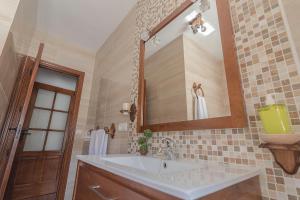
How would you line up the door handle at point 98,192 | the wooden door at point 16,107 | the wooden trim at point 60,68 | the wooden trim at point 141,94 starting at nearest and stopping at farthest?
the door handle at point 98,192 < the wooden trim at point 141,94 < the wooden door at point 16,107 < the wooden trim at point 60,68

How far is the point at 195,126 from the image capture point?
0.83 meters

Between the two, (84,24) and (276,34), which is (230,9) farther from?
(84,24)

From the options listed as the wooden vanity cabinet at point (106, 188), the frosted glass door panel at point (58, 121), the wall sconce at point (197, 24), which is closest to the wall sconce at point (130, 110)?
the wooden vanity cabinet at point (106, 188)

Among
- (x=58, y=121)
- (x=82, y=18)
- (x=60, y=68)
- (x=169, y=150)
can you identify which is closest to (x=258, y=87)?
(x=169, y=150)

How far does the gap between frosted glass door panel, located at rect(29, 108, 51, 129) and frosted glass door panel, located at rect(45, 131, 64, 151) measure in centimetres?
18

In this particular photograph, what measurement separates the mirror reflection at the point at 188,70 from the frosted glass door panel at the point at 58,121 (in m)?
2.04

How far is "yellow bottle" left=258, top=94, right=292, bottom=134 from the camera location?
0.49 meters

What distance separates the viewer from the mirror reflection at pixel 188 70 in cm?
82

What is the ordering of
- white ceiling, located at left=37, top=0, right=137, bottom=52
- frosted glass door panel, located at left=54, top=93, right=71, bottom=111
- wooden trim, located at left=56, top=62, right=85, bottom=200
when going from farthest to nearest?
1. frosted glass door panel, located at left=54, top=93, right=71, bottom=111
2. wooden trim, located at left=56, top=62, right=85, bottom=200
3. white ceiling, located at left=37, top=0, right=137, bottom=52

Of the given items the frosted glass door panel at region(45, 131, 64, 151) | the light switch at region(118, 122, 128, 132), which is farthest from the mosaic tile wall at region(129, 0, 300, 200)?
the frosted glass door panel at region(45, 131, 64, 151)

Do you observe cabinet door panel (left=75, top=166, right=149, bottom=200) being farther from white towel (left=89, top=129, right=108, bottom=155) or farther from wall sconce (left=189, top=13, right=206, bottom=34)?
wall sconce (left=189, top=13, right=206, bottom=34)

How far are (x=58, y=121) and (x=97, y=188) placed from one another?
2.34m

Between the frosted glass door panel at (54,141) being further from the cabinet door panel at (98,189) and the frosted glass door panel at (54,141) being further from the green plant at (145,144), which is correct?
the green plant at (145,144)

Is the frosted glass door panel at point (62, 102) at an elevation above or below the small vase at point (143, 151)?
above
